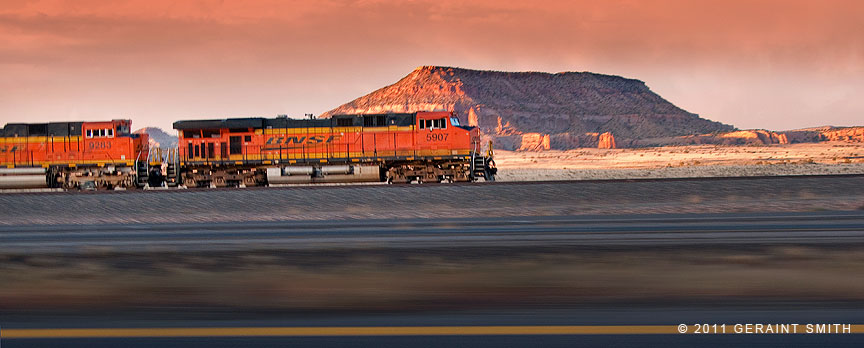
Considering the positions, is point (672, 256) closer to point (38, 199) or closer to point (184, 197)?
point (184, 197)

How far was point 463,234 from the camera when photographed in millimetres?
13289

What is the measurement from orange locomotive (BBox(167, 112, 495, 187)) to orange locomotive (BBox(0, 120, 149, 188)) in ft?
8.45

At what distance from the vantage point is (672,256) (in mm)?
9695

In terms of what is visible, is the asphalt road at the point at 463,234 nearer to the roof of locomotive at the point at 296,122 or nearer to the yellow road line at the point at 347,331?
the yellow road line at the point at 347,331

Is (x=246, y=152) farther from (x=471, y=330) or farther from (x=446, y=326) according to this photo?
(x=471, y=330)

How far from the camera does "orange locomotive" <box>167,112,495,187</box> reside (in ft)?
107

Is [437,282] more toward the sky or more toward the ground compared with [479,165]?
more toward the ground

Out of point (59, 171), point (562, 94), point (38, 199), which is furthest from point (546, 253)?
point (562, 94)

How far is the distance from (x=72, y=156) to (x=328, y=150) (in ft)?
41.5

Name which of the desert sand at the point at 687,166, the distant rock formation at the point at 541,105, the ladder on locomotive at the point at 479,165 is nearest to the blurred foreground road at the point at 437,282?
the ladder on locomotive at the point at 479,165

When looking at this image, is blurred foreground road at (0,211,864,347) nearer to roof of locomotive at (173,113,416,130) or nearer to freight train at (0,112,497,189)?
freight train at (0,112,497,189)

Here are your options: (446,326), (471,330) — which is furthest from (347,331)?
(471,330)

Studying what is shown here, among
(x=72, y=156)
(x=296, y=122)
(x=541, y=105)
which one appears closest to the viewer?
(x=72, y=156)

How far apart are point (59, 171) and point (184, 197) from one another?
12.4 meters
